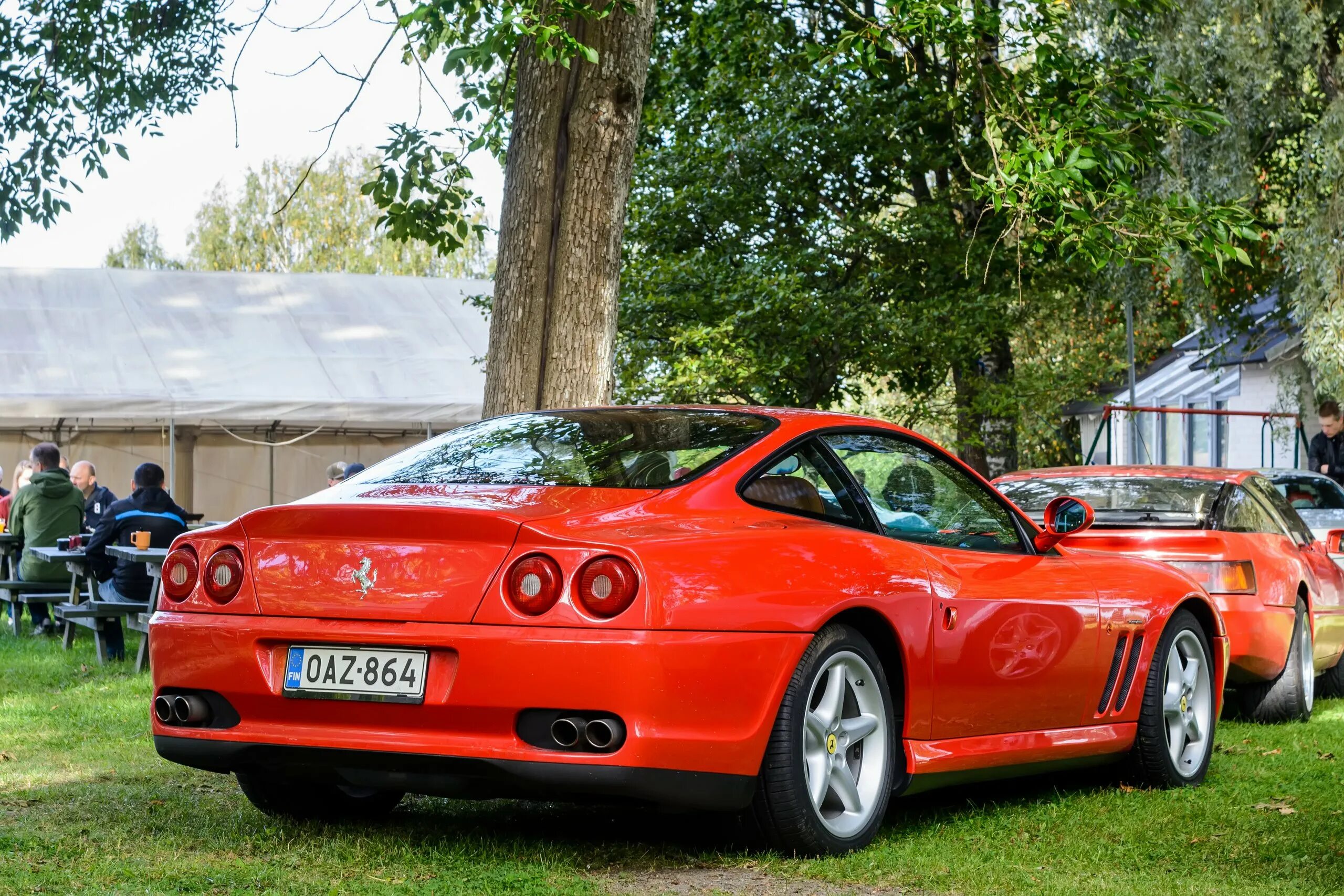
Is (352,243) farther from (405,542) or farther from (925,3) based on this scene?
(405,542)

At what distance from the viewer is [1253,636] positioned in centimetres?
805

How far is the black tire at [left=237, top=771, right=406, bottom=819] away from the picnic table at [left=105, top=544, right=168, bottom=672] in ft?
17.3

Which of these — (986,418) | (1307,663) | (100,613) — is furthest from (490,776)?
(986,418)

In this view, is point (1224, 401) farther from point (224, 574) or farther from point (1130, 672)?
point (224, 574)

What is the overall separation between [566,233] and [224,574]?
402 centimetres

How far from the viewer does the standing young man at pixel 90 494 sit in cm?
1534

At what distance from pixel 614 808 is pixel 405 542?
64.6 inches

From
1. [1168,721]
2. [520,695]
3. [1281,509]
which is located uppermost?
[1281,509]

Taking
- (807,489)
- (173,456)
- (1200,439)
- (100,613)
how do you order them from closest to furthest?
(807,489)
(100,613)
(173,456)
(1200,439)

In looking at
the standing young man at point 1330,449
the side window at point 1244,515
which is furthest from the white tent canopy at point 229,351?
the side window at point 1244,515

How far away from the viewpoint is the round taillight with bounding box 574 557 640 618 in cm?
421

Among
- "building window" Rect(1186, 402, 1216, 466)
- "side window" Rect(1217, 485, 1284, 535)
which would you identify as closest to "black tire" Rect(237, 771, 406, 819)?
"side window" Rect(1217, 485, 1284, 535)

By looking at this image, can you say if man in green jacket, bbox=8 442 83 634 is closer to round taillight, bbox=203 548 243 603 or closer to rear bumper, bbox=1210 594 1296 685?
rear bumper, bbox=1210 594 1296 685

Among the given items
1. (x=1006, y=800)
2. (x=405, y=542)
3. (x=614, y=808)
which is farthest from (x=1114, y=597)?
(x=405, y=542)
